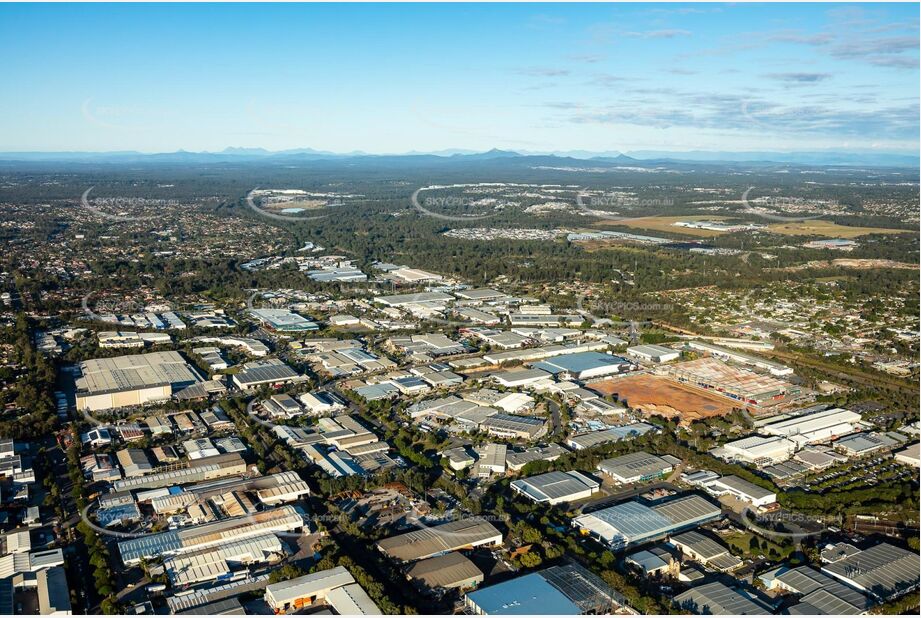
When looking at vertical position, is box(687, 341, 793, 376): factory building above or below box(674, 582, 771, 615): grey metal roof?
above

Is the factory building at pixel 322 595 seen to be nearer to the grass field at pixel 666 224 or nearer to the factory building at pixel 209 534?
the factory building at pixel 209 534

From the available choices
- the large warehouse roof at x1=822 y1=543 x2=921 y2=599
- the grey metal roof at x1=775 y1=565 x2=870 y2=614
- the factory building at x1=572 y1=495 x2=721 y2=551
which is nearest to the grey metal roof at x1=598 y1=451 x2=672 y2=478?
the factory building at x1=572 y1=495 x2=721 y2=551

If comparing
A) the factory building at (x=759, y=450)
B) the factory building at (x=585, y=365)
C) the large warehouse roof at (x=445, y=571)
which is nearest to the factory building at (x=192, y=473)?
the large warehouse roof at (x=445, y=571)

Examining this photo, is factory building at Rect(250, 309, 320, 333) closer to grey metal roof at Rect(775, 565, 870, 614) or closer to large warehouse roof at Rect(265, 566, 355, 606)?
large warehouse roof at Rect(265, 566, 355, 606)

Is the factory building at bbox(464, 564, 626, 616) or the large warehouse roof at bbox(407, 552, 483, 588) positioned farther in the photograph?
the large warehouse roof at bbox(407, 552, 483, 588)

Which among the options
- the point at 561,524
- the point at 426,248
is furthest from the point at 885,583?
the point at 426,248

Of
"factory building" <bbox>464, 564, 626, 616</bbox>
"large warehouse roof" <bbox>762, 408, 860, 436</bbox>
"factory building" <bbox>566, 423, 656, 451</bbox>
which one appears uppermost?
"large warehouse roof" <bbox>762, 408, 860, 436</bbox>

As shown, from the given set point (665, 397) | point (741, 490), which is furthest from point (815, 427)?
Result: point (741, 490)
